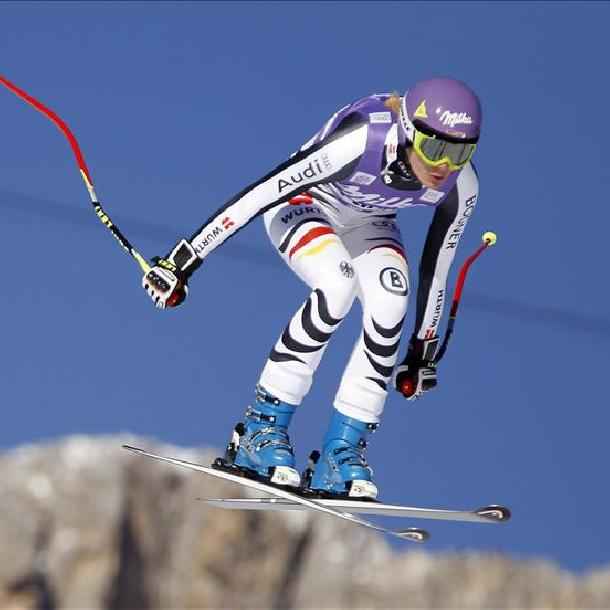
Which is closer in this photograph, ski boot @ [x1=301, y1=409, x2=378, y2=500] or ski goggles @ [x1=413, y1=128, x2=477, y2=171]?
ski goggles @ [x1=413, y1=128, x2=477, y2=171]

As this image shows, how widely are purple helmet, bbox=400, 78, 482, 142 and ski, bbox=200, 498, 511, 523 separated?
117 cm

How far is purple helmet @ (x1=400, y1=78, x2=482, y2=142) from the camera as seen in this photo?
17.7 ft

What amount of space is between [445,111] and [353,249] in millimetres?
661

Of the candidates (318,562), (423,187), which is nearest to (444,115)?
(423,187)

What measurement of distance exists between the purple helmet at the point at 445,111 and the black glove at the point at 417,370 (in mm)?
944

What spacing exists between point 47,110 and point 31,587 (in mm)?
5866

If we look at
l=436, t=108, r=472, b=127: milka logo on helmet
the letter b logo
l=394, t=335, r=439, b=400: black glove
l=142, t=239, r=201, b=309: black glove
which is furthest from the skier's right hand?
l=436, t=108, r=472, b=127: milka logo on helmet

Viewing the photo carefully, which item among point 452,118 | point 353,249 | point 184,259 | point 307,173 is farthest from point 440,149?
point 184,259

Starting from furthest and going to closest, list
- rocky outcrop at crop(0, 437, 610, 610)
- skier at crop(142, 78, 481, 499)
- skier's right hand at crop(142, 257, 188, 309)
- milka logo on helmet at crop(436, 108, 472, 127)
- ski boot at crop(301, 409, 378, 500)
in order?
1. rocky outcrop at crop(0, 437, 610, 610)
2. ski boot at crop(301, 409, 378, 500)
3. skier's right hand at crop(142, 257, 188, 309)
4. skier at crop(142, 78, 481, 499)
5. milka logo on helmet at crop(436, 108, 472, 127)

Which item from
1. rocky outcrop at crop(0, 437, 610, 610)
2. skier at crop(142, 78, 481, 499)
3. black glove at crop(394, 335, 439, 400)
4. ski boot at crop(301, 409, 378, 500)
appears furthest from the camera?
rocky outcrop at crop(0, 437, 610, 610)

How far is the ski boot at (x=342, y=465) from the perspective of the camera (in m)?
5.78

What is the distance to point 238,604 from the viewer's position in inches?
449

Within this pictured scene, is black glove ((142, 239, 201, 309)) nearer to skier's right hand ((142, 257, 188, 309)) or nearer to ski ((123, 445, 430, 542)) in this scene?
skier's right hand ((142, 257, 188, 309))

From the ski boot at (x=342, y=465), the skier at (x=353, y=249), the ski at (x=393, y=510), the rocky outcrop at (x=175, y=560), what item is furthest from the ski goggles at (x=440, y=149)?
the rocky outcrop at (x=175, y=560)
